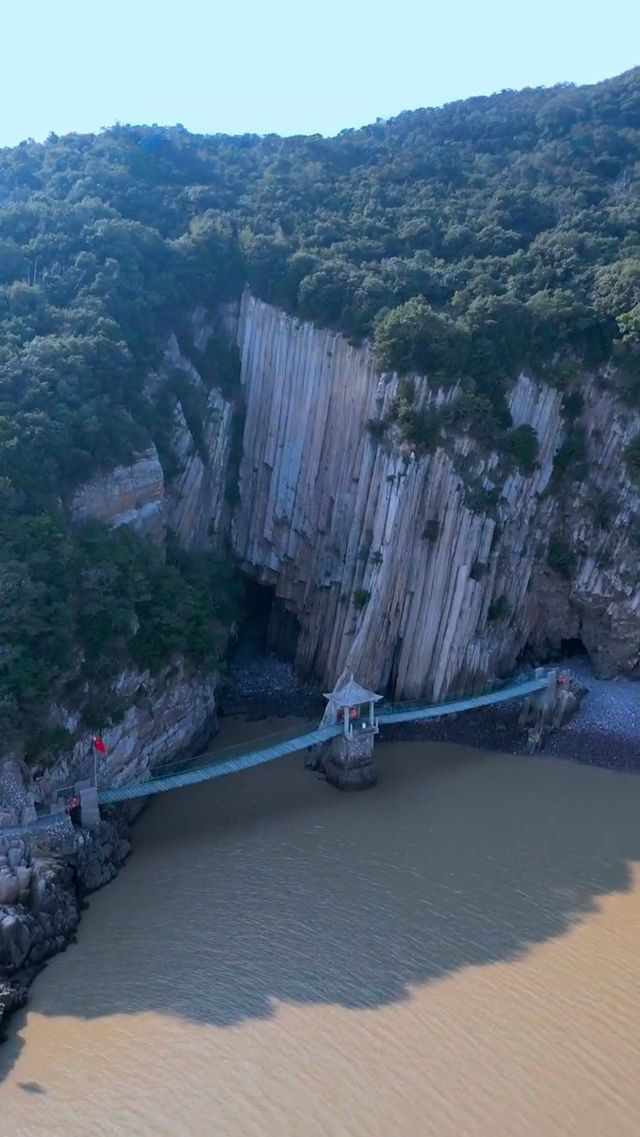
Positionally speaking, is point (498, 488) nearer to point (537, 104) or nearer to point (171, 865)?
point (171, 865)

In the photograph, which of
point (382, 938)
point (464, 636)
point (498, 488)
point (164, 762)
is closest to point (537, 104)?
point (498, 488)

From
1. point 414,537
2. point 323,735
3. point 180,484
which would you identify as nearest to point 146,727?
point 323,735

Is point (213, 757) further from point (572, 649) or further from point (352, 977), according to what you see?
point (572, 649)

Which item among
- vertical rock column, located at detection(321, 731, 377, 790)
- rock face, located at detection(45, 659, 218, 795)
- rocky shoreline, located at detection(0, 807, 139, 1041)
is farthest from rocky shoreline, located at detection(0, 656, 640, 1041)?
vertical rock column, located at detection(321, 731, 377, 790)

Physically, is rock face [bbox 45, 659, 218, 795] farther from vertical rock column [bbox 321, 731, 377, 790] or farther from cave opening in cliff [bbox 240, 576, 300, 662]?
cave opening in cliff [bbox 240, 576, 300, 662]

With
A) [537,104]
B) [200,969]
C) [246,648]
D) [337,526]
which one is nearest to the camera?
[200,969]
